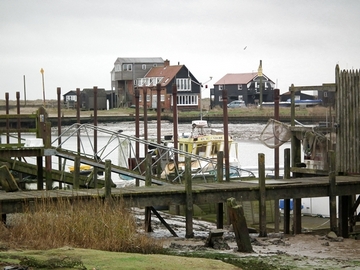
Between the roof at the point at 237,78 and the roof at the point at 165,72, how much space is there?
52.2 ft

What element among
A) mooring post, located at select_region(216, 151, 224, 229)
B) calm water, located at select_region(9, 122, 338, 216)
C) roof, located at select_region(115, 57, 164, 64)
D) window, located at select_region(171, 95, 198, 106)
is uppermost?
roof, located at select_region(115, 57, 164, 64)

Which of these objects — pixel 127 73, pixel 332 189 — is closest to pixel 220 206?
pixel 332 189

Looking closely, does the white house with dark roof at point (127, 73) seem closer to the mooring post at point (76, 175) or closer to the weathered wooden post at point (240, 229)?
the mooring post at point (76, 175)

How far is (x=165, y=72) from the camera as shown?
359 ft

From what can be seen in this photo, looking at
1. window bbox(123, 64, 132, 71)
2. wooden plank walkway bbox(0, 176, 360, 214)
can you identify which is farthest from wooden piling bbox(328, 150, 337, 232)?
window bbox(123, 64, 132, 71)

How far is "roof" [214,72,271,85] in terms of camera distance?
124 m

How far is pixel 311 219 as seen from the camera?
35.1 metres

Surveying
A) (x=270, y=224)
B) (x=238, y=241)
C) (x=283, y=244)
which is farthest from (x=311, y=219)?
(x=238, y=241)

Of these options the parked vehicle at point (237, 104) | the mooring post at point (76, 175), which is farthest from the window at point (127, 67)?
the mooring post at point (76, 175)

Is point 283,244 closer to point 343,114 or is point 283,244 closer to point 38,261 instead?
point 343,114

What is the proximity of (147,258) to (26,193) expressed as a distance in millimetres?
7741

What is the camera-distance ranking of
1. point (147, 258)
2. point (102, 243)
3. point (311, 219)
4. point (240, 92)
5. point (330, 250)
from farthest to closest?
point (240, 92)
point (311, 219)
point (330, 250)
point (102, 243)
point (147, 258)

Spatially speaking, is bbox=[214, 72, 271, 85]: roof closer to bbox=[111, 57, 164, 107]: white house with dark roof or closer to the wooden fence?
bbox=[111, 57, 164, 107]: white house with dark roof

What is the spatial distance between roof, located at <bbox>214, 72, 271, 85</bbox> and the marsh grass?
10459 cm
